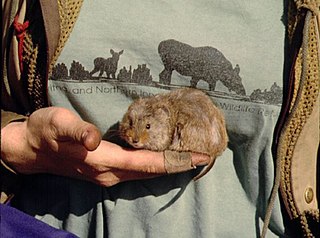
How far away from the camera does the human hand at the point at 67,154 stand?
1.48 metres

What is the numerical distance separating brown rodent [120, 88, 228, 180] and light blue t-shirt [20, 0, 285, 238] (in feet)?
0.09

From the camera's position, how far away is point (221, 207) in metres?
1.61

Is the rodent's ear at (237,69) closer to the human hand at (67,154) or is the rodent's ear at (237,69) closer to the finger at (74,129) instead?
the human hand at (67,154)

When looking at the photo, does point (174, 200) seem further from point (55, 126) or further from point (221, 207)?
→ point (55, 126)

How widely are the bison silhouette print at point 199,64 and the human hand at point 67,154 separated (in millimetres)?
168

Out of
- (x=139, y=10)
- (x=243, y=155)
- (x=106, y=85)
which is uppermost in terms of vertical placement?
(x=139, y=10)

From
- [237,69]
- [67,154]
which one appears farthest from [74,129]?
[237,69]

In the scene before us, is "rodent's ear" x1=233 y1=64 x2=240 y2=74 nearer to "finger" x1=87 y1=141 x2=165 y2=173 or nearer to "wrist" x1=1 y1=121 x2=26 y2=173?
"finger" x1=87 y1=141 x2=165 y2=173

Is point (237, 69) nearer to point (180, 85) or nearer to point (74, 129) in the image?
point (180, 85)

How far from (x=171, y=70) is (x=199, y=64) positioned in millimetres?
61

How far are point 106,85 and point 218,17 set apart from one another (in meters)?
0.28

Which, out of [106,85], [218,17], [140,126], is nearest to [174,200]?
[140,126]

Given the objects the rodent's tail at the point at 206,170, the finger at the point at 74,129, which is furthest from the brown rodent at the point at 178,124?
the finger at the point at 74,129

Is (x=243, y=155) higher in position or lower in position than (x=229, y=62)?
lower
